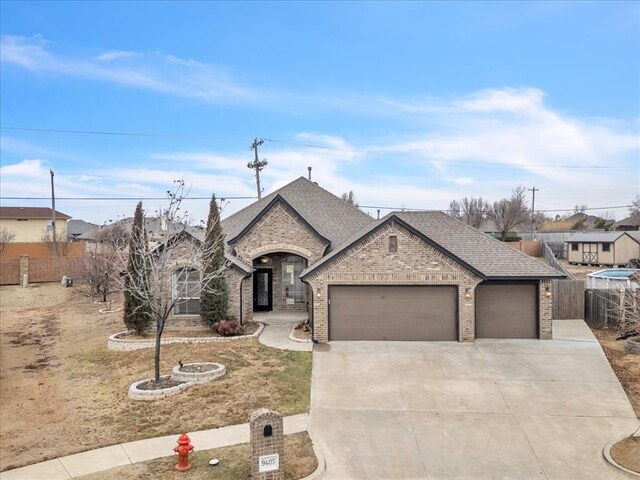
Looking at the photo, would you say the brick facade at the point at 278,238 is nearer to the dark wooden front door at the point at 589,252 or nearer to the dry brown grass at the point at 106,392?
the dry brown grass at the point at 106,392

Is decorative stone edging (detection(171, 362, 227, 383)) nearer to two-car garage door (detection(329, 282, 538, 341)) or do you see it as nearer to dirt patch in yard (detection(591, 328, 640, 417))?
two-car garage door (detection(329, 282, 538, 341))

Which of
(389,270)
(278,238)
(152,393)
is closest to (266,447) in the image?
(152,393)

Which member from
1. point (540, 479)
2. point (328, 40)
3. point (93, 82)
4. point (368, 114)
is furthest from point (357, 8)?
point (540, 479)

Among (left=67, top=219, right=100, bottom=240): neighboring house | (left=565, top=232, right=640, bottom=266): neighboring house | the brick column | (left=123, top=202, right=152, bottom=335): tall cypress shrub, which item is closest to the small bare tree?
(left=123, top=202, right=152, bottom=335): tall cypress shrub

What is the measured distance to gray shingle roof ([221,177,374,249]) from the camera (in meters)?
22.5

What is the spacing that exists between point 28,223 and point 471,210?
63.5m

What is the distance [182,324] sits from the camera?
18766mm

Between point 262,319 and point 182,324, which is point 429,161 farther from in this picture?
point 182,324

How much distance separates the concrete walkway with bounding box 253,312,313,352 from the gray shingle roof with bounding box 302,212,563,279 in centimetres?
251

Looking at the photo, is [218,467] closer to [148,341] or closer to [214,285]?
[148,341]

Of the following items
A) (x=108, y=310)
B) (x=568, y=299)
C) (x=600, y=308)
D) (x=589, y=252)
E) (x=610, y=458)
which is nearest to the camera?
(x=610, y=458)

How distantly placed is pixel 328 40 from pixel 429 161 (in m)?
22.0

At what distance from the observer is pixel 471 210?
77.4 meters

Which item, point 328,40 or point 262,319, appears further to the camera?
point 262,319
